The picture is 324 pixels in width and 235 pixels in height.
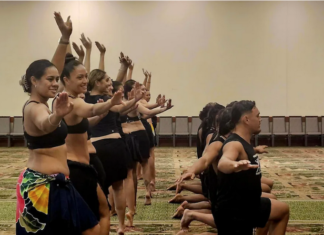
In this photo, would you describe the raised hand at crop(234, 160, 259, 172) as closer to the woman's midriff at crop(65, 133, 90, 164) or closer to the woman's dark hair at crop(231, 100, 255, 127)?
the woman's dark hair at crop(231, 100, 255, 127)

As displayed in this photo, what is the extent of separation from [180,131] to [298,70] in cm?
401

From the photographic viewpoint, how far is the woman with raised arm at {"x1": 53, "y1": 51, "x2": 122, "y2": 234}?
2.79 m

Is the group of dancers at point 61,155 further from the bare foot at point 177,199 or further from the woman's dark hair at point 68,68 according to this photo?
the bare foot at point 177,199

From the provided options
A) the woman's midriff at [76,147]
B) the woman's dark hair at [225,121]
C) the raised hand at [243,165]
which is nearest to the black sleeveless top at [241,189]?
the raised hand at [243,165]

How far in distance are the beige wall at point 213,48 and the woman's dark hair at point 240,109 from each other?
10357 millimetres

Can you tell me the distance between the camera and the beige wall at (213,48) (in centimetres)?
1328

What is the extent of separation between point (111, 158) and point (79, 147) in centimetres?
75

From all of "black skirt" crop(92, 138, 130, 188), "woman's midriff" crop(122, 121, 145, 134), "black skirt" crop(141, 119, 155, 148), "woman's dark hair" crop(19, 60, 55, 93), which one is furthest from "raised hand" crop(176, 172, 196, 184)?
"black skirt" crop(141, 119, 155, 148)

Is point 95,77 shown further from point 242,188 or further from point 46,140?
point 242,188

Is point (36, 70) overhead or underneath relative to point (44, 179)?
overhead

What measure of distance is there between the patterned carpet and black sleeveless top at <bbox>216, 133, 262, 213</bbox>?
4.29 ft

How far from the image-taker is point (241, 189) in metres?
2.80

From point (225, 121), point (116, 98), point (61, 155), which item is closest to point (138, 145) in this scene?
point (225, 121)

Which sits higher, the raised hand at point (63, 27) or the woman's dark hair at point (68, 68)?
the raised hand at point (63, 27)
